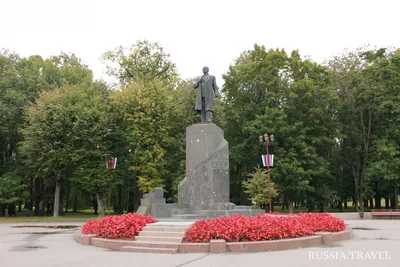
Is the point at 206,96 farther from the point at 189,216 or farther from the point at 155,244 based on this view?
the point at 155,244

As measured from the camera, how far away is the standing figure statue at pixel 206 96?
731 inches

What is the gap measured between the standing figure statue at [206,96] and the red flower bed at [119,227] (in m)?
6.73

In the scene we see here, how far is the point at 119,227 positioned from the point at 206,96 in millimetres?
8459

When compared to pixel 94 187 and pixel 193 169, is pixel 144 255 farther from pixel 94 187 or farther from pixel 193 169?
pixel 94 187

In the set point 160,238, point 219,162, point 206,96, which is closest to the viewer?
point 160,238

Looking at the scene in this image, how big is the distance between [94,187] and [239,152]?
13932 millimetres

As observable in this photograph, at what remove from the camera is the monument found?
54.3ft

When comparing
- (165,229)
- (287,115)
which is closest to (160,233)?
(165,229)

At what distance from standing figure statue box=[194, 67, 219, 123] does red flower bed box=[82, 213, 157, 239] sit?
6733 millimetres

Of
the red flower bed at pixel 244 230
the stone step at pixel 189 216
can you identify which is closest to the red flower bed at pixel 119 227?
the stone step at pixel 189 216

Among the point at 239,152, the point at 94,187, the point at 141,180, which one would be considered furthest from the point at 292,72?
the point at 94,187

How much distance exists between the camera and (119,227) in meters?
12.5

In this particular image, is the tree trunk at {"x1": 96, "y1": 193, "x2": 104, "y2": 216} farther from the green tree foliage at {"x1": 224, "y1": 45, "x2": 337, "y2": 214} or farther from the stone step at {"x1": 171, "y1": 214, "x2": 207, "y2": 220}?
the stone step at {"x1": 171, "y1": 214, "x2": 207, "y2": 220}

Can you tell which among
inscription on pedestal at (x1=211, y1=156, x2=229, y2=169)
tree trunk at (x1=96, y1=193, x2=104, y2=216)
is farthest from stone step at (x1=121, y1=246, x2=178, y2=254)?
tree trunk at (x1=96, y1=193, x2=104, y2=216)
